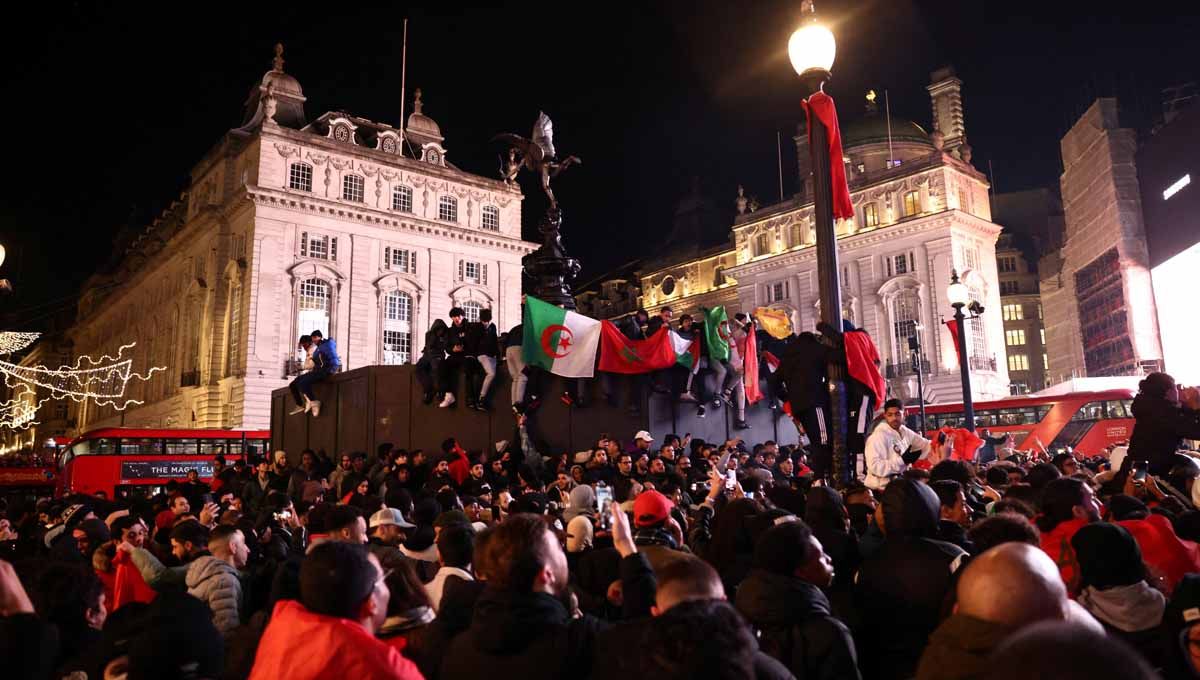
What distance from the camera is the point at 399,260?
53531mm

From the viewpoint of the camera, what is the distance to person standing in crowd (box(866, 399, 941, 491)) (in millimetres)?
8773

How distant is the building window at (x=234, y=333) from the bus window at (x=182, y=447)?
18130 millimetres

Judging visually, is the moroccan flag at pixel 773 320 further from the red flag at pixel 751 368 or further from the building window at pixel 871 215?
the building window at pixel 871 215

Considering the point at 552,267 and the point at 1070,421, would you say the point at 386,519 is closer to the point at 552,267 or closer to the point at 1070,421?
the point at 552,267

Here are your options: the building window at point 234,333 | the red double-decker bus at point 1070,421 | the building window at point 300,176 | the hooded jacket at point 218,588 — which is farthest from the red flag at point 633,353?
the building window at point 300,176

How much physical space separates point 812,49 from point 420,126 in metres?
54.1

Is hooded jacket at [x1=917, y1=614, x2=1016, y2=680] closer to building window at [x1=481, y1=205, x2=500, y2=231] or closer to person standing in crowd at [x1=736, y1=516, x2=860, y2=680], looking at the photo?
person standing in crowd at [x1=736, y1=516, x2=860, y2=680]

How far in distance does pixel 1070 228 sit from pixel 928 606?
63.5 metres

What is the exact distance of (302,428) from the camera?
21125mm

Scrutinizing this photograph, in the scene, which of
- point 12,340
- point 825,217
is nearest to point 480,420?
point 825,217

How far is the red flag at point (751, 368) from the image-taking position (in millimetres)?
16266

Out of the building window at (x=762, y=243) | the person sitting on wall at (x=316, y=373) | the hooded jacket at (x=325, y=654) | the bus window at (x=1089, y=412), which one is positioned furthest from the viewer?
the building window at (x=762, y=243)

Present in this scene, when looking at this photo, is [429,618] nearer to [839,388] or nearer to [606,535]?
[606,535]

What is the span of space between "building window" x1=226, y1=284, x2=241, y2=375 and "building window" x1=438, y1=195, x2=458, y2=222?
556 inches
